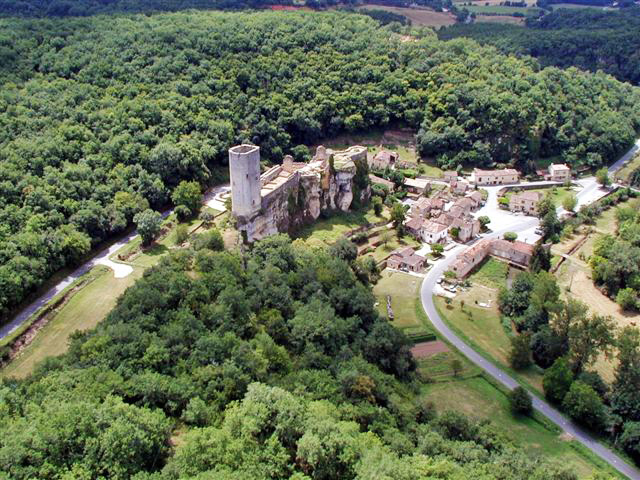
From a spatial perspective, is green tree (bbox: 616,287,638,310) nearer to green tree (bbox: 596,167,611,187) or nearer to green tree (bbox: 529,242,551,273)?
green tree (bbox: 529,242,551,273)

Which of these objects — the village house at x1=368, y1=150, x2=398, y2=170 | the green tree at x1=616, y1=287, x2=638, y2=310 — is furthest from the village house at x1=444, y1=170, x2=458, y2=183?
the green tree at x1=616, y1=287, x2=638, y2=310

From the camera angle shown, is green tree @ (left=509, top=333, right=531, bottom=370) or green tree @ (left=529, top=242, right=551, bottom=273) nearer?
green tree @ (left=509, top=333, right=531, bottom=370)

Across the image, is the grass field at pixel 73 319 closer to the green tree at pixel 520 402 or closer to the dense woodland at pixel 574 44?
the green tree at pixel 520 402

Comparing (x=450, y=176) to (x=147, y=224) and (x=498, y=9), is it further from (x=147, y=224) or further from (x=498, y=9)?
(x=498, y=9)

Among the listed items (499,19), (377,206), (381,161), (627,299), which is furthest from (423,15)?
(627,299)

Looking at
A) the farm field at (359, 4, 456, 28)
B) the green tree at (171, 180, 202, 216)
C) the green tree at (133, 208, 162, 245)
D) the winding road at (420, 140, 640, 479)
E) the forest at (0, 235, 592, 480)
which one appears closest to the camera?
the forest at (0, 235, 592, 480)


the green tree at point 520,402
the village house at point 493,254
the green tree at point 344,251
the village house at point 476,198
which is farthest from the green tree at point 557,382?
the village house at point 476,198
